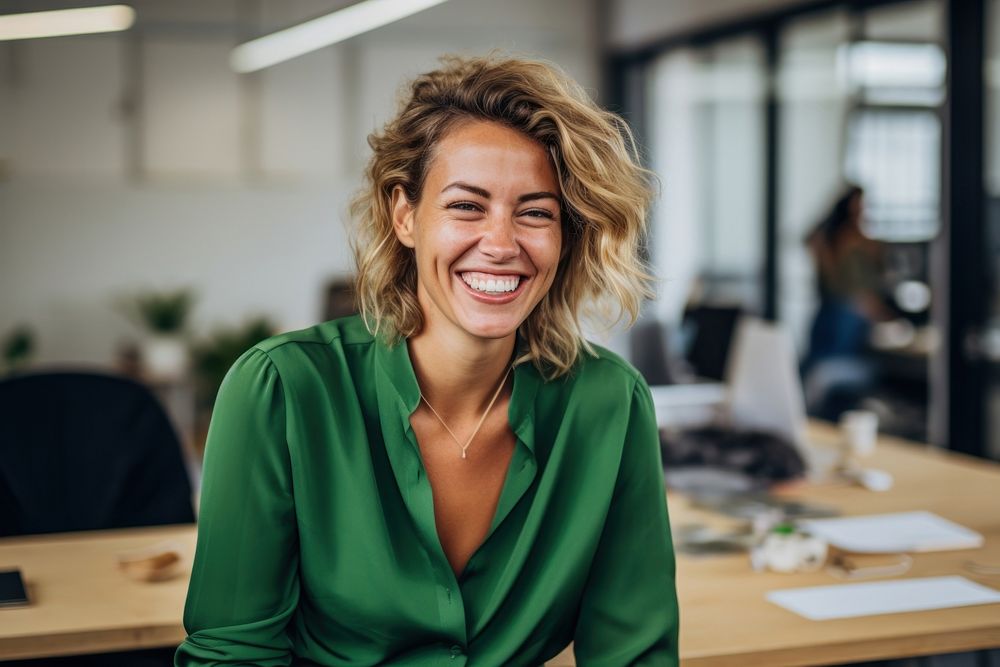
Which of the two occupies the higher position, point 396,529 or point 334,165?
point 334,165

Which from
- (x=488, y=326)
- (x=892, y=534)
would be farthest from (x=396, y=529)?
(x=892, y=534)

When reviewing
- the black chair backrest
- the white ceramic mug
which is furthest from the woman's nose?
the white ceramic mug

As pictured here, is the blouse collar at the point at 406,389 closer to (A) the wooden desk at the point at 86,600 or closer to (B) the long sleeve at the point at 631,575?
(B) the long sleeve at the point at 631,575

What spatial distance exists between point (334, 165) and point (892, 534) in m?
5.44

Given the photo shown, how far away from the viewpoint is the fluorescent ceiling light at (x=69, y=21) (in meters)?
4.95

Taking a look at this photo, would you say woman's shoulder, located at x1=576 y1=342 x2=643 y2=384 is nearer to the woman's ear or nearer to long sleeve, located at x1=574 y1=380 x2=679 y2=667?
long sleeve, located at x1=574 y1=380 x2=679 y2=667

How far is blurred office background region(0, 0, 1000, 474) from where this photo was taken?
16.8 ft

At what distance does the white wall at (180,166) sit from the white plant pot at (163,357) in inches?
15.5

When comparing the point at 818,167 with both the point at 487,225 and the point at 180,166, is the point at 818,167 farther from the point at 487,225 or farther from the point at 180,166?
the point at 487,225

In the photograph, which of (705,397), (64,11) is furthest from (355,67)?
(705,397)

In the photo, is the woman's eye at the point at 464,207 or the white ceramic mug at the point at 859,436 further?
the white ceramic mug at the point at 859,436

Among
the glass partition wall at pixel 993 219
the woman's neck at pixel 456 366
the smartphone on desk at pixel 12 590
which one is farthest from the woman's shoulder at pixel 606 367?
the glass partition wall at pixel 993 219

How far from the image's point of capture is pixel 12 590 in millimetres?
1921

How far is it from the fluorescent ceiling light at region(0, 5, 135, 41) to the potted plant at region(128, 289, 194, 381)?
1.68 meters
